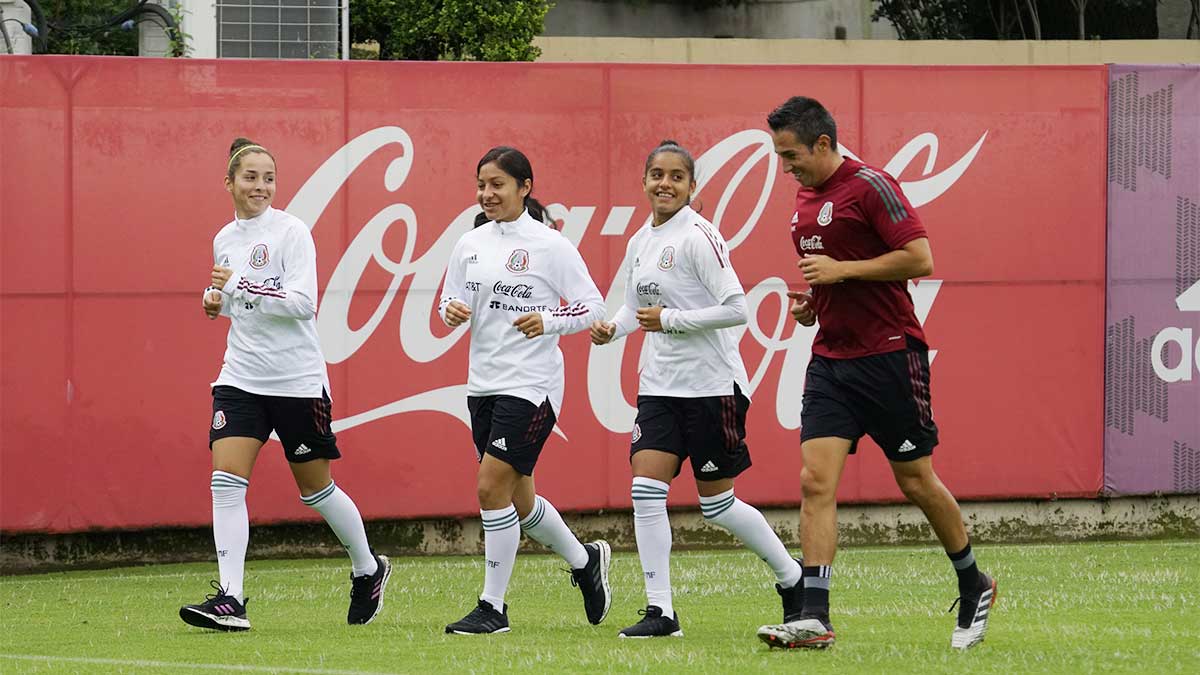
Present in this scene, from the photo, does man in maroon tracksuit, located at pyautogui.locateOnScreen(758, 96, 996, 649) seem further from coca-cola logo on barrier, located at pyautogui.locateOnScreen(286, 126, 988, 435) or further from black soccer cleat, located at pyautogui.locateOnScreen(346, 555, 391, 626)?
coca-cola logo on barrier, located at pyautogui.locateOnScreen(286, 126, 988, 435)

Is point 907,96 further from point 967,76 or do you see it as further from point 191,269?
point 191,269

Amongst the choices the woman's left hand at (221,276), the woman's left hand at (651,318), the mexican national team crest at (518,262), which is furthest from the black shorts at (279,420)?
the woman's left hand at (651,318)

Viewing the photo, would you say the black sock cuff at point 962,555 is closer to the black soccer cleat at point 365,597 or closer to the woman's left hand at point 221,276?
the black soccer cleat at point 365,597

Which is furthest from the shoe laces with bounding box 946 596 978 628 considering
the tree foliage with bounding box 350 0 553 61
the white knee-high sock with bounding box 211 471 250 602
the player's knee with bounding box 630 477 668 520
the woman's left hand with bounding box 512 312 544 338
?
the tree foliage with bounding box 350 0 553 61

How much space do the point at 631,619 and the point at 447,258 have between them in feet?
12.8

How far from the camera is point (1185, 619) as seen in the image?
8.45 metres

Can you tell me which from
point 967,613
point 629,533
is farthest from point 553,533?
point 629,533

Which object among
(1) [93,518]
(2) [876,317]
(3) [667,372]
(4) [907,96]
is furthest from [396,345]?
(2) [876,317]

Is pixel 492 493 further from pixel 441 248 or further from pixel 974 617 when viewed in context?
pixel 441 248

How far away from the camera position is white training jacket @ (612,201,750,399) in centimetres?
788

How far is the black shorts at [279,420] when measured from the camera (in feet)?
28.0

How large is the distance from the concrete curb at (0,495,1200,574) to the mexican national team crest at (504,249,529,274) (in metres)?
4.43

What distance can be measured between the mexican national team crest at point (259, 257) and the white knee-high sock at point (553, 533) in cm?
157

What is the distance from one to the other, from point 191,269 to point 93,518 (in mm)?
1627
